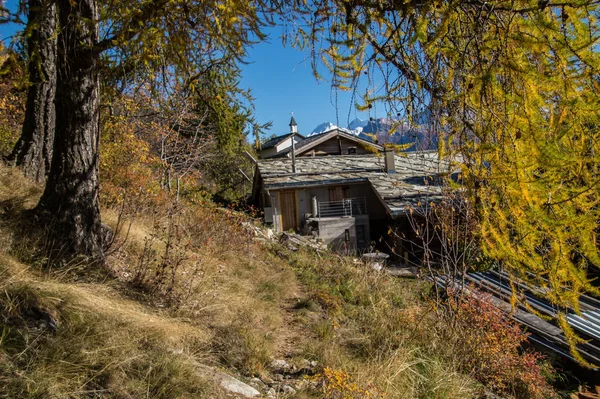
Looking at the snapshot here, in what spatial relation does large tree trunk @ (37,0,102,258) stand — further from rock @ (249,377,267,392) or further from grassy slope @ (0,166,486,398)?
rock @ (249,377,267,392)

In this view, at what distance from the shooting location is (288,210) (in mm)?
21297

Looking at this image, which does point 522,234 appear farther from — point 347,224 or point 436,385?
point 347,224

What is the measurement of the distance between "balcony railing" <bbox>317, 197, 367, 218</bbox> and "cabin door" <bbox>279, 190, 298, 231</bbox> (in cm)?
155

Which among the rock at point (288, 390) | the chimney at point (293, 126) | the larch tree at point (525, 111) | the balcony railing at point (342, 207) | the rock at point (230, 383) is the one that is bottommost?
the rock at point (288, 390)

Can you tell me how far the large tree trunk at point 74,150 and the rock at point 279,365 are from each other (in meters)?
2.45

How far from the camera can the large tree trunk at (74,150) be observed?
4148mm

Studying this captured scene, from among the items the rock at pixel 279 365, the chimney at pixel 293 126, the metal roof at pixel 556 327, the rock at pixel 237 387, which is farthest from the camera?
the chimney at pixel 293 126

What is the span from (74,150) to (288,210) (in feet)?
56.6

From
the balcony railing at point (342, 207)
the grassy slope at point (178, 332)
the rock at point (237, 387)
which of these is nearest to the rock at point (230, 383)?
the rock at point (237, 387)

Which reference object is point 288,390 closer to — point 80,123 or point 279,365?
point 279,365

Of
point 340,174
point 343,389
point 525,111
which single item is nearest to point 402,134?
point 525,111

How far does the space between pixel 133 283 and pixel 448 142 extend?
152 inches

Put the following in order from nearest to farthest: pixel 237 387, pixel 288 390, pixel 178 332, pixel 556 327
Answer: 1. pixel 237 387
2. pixel 288 390
3. pixel 178 332
4. pixel 556 327

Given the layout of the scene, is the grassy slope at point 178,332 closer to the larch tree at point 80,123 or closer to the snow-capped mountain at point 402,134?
the larch tree at point 80,123
